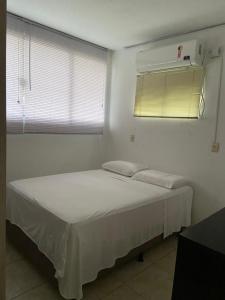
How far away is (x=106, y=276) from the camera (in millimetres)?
2031

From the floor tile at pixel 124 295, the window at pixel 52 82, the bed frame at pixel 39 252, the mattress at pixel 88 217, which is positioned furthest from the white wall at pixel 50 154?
the floor tile at pixel 124 295

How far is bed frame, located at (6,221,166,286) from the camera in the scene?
6.15 feet

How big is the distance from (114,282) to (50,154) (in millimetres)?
1886

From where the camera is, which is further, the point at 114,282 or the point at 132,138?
the point at 132,138

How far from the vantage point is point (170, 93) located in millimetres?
2971

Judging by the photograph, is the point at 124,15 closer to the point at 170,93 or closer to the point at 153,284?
the point at 170,93

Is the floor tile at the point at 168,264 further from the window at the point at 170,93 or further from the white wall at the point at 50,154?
the white wall at the point at 50,154

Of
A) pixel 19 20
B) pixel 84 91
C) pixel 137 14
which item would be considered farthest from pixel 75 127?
pixel 137 14

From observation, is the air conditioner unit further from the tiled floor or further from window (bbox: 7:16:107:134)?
the tiled floor

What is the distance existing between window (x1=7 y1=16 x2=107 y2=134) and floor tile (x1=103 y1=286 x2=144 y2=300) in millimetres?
2071

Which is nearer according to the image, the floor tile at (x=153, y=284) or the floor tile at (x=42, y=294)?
the floor tile at (x=42, y=294)

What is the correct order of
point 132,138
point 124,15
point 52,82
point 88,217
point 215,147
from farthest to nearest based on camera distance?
point 132,138, point 52,82, point 215,147, point 124,15, point 88,217

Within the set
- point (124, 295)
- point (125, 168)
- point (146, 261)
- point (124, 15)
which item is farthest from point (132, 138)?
point (124, 295)

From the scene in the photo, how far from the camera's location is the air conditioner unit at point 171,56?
2.56 meters
